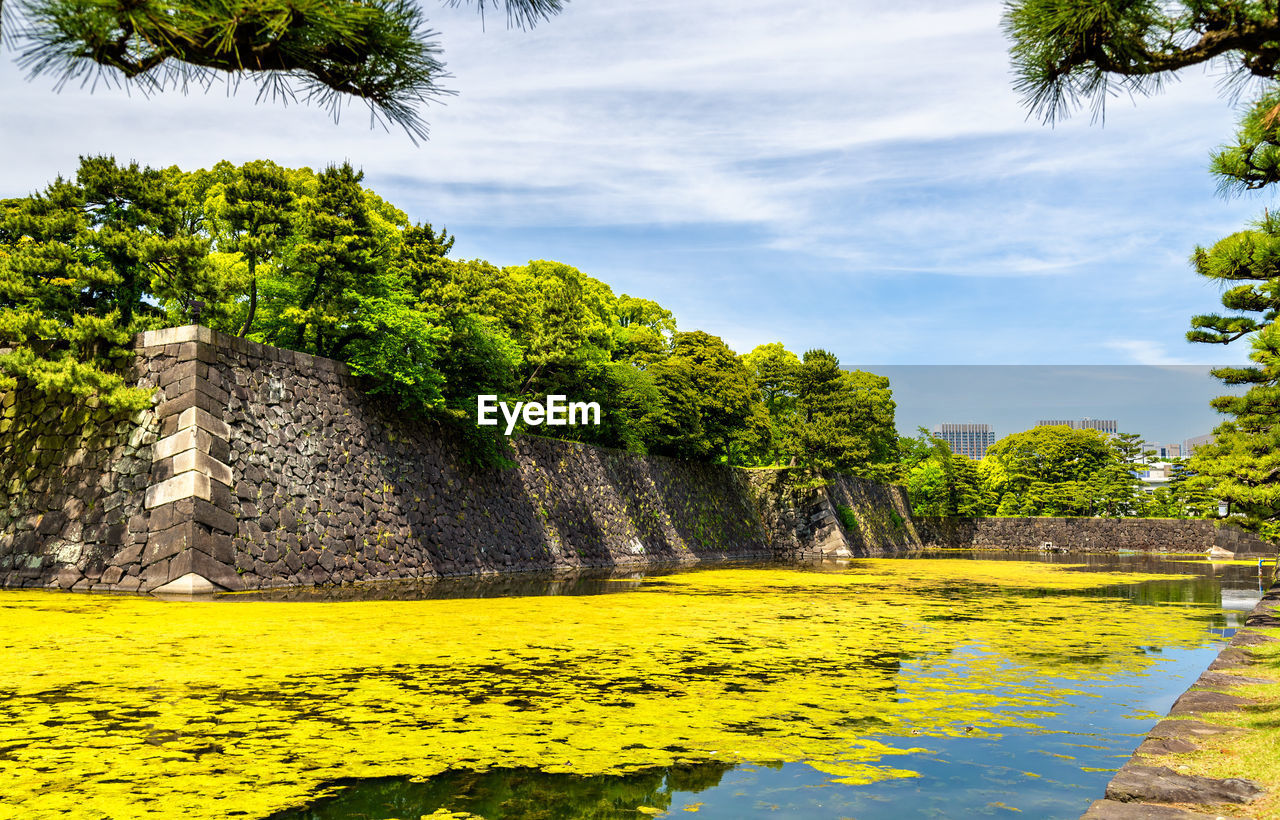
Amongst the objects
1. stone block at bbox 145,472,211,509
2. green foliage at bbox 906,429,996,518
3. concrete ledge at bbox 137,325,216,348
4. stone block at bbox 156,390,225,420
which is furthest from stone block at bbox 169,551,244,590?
green foliage at bbox 906,429,996,518

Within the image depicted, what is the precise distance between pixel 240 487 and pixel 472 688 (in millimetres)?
7454

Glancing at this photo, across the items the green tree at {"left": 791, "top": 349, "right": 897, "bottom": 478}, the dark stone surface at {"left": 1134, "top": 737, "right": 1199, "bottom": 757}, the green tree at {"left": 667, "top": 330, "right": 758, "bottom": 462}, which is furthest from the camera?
the green tree at {"left": 791, "top": 349, "right": 897, "bottom": 478}

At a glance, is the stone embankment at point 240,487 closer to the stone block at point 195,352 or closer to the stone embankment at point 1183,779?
the stone block at point 195,352

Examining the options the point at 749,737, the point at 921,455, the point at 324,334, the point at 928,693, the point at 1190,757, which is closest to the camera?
the point at 1190,757

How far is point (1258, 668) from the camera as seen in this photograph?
5.52 metres

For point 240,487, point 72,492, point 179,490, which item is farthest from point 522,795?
point 72,492

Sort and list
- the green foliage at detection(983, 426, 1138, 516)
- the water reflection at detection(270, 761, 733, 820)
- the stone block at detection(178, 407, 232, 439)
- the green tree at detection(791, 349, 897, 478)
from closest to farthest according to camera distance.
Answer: the water reflection at detection(270, 761, 733, 820), the stone block at detection(178, 407, 232, 439), the green tree at detection(791, 349, 897, 478), the green foliage at detection(983, 426, 1138, 516)

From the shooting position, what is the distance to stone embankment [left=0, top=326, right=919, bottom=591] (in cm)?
1072

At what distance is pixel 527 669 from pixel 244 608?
14.6ft

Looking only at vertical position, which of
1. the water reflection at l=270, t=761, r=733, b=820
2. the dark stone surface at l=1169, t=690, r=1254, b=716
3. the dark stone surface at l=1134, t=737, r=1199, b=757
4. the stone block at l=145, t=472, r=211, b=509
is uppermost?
the stone block at l=145, t=472, r=211, b=509

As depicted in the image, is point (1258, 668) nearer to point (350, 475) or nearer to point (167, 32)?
point (167, 32)

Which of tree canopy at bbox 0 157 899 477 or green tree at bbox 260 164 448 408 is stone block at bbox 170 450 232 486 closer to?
tree canopy at bbox 0 157 899 477

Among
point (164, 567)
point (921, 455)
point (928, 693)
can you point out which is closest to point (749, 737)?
point (928, 693)

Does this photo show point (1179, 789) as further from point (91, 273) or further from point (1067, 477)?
point (1067, 477)
